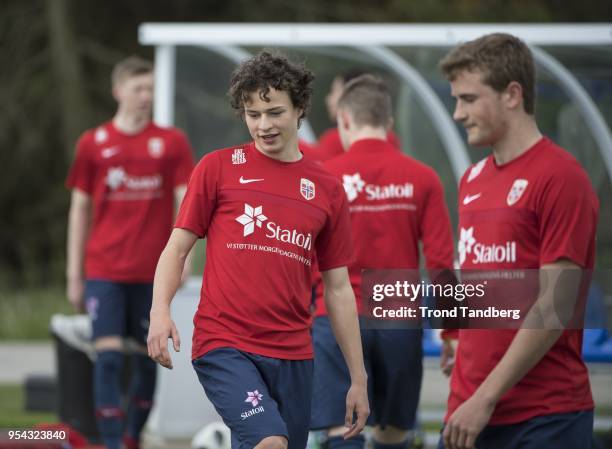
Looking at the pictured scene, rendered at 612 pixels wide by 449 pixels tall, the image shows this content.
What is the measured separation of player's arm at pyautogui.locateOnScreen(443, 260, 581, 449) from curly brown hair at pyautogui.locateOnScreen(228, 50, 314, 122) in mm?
1222

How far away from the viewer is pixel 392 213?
243 inches

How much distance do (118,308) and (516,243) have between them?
14.2ft

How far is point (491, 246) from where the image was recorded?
425cm

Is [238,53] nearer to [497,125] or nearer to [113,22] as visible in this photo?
[497,125]

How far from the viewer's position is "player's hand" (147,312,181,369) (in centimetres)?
417

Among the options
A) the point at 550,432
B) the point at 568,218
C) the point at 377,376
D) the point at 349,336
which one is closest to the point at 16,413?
the point at 377,376

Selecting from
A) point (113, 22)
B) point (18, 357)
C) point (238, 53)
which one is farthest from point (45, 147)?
point (238, 53)

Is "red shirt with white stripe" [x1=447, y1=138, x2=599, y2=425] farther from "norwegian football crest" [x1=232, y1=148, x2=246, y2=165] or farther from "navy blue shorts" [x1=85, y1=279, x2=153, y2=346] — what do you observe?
"navy blue shorts" [x1=85, y1=279, x2=153, y2=346]

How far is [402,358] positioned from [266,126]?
2.04 meters

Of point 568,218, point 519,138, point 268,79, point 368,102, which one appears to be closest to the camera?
point 568,218

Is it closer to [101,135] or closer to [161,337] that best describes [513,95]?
[161,337]

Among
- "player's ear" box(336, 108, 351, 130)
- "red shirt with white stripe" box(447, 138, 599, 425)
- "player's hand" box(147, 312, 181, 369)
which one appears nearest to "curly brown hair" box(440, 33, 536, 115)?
"red shirt with white stripe" box(447, 138, 599, 425)

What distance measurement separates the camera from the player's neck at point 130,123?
8.26 metres

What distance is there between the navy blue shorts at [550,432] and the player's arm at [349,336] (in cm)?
59
